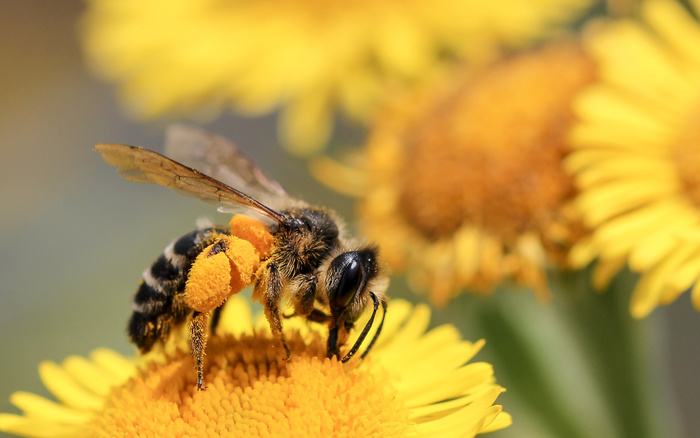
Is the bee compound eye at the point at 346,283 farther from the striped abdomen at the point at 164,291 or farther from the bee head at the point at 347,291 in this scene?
the striped abdomen at the point at 164,291

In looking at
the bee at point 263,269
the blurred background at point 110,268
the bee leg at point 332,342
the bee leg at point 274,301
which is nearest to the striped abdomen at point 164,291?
the bee at point 263,269

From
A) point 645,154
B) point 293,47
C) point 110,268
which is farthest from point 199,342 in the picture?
point 110,268

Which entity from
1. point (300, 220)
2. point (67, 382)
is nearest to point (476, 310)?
point (300, 220)

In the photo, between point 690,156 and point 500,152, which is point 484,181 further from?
point 690,156

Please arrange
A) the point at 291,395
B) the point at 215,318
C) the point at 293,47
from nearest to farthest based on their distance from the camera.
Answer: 1. the point at 291,395
2. the point at 215,318
3. the point at 293,47

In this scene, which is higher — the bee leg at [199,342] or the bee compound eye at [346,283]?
the bee compound eye at [346,283]

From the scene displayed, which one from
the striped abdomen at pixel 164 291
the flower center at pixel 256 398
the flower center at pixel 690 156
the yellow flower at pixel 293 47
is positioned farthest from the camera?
the yellow flower at pixel 293 47

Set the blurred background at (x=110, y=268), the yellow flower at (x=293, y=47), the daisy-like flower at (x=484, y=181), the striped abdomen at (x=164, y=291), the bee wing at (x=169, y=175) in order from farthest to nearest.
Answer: the yellow flower at (x=293, y=47) < the blurred background at (x=110, y=268) < the daisy-like flower at (x=484, y=181) < the striped abdomen at (x=164, y=291) < the bee wing at (x=169, y=175)

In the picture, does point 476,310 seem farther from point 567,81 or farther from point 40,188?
point 40,188
